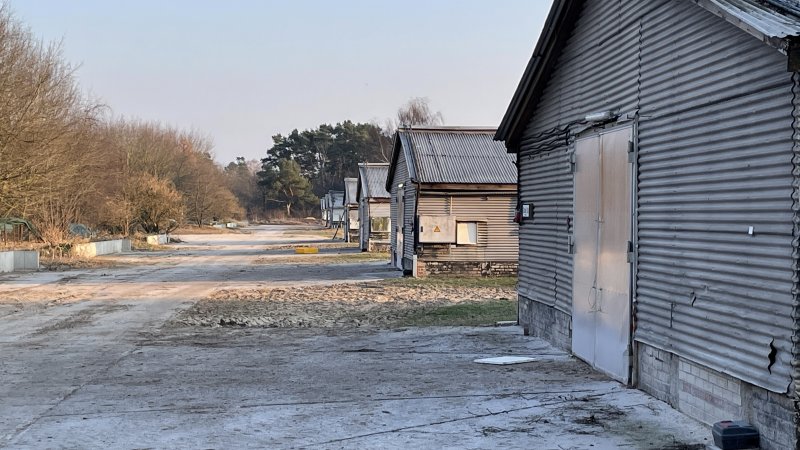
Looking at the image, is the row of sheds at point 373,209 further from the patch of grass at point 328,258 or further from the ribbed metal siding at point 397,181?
the ribbed metal siding at point 397,181

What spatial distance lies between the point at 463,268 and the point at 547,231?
15031 mm

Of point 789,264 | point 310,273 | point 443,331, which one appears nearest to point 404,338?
point 443,331

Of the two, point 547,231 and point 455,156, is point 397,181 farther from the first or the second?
point 547,231

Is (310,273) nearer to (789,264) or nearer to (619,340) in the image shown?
(619,340)

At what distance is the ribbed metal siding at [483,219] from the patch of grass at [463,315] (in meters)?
8.51

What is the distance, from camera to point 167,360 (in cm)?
1085

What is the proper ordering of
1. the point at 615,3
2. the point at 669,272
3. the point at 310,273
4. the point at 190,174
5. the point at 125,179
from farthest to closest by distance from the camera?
the point at 190,174 < the point at 125,179 < the point at 310,273 < the point at 615,3 < the point at 669,272

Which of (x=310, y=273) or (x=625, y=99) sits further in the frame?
(x=310, y=273)

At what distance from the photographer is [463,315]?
637 inches

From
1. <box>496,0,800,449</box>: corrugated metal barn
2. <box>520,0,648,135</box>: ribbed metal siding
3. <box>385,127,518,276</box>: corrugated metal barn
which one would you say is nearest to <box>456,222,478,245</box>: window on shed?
<box>385,127,518,276</box>: corrugated metal barn

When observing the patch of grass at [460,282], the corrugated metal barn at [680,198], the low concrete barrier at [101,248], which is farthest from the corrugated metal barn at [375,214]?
the corrugated metal barn at [680,198]

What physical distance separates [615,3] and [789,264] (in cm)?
473

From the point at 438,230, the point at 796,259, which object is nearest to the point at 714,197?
the point at 796,259

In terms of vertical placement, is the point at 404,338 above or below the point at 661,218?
below
